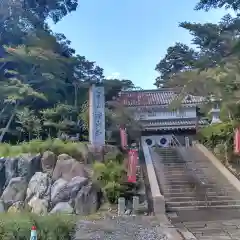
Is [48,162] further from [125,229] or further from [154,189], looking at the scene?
[125,229]

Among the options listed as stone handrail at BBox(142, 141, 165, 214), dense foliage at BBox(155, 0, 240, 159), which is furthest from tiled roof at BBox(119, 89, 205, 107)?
stone handrail at BBox(142, 141, 165, 214)

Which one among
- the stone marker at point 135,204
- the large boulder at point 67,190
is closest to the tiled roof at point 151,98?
the large boulder at point 67,190

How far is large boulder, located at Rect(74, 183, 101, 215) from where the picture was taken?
1505cm

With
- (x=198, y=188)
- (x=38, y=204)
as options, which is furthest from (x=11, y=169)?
(x=198, y=188)

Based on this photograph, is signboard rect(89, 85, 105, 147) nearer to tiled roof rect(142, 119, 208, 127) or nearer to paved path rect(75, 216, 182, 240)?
paved path rect(75, 216, 182, 240)

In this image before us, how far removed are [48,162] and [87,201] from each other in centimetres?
324

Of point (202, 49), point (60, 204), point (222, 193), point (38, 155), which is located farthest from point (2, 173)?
point (202, 49)

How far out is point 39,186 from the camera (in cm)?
1648

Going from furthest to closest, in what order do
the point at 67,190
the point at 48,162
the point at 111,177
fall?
the point at 48,162 → the point at 111,177 → the point at 67,190

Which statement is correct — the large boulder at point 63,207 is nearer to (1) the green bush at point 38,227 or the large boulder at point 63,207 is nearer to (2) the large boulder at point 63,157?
(2) the large boulder at point 63,157

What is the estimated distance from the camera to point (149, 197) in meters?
15.9

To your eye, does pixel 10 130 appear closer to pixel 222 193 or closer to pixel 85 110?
pixel 85 110

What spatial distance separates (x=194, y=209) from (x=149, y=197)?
6.81 feet

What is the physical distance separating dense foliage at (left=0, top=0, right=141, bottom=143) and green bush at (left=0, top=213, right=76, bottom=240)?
1642 cm
